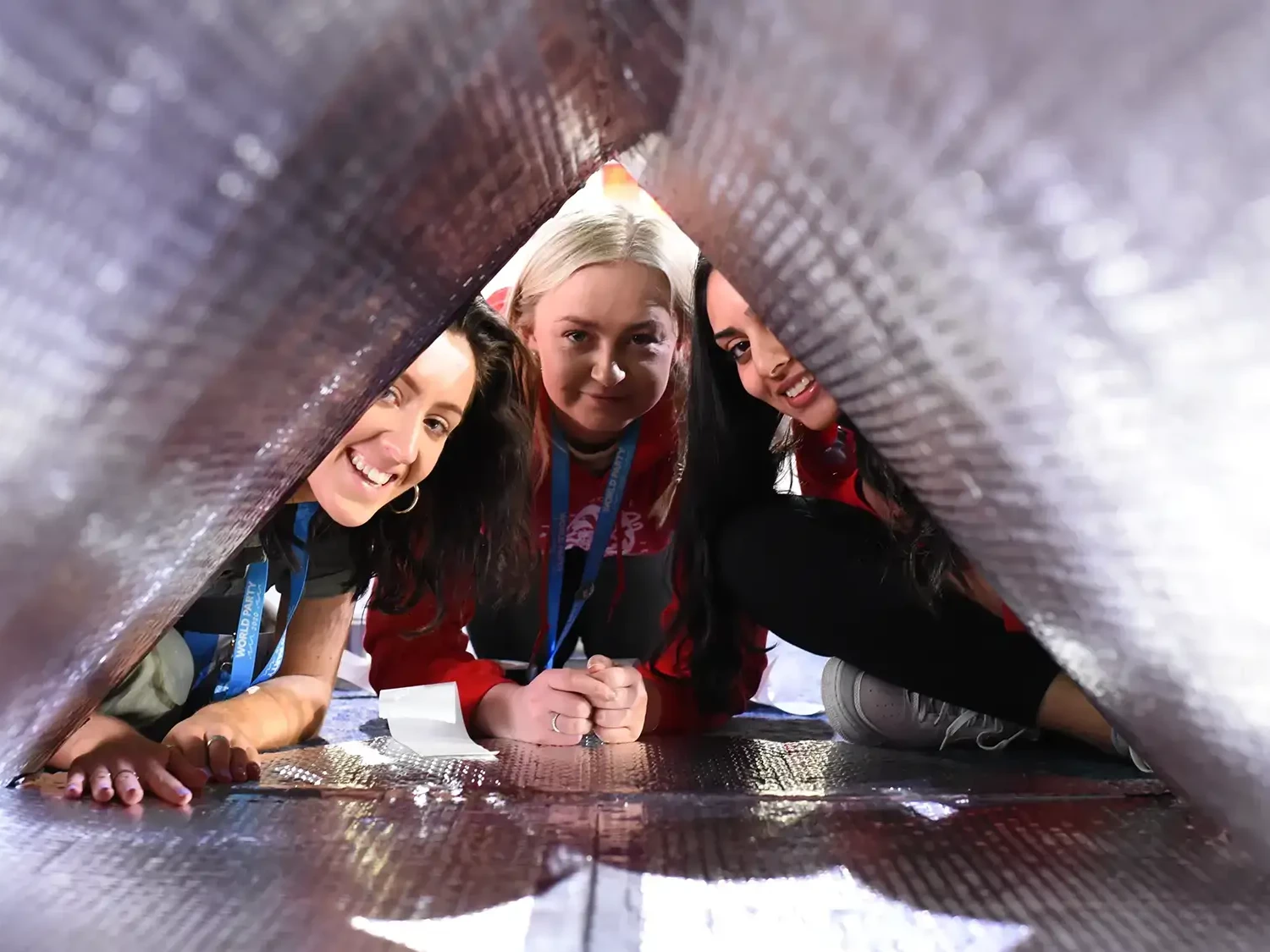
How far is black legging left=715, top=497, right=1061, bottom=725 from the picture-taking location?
84cm

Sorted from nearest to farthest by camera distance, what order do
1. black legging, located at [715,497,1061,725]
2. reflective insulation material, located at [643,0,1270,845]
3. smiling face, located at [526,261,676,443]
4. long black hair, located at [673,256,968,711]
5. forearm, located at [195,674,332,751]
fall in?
reflective insulation material, located at [643,0,1270,845] → forearm, located at [195,674,332,751] → black legging, located at [715,497,1061,725] → long black hair, located at [673,256,968,711] → smiling face, located at [526,261,676,443]

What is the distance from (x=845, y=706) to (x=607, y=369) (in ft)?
1.45

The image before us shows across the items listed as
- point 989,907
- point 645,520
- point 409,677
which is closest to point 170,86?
point 989,907

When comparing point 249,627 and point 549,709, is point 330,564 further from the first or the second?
point 549,709

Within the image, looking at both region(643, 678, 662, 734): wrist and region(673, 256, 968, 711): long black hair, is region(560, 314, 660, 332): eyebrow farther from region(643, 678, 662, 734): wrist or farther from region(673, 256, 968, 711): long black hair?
region(643, 678, 662, 734): wrist

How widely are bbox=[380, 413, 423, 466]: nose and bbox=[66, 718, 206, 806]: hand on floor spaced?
0.30 meters

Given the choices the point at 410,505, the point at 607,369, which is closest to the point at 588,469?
the point at 607,369

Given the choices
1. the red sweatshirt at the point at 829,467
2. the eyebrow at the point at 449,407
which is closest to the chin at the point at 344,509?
the eyebrow at the point at 449,407

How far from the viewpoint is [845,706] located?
90 centimetres

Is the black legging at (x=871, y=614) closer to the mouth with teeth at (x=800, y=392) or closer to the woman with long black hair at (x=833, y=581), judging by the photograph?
the woman with long black hair at (x=833, y=581)

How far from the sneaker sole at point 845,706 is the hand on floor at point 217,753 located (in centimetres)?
52

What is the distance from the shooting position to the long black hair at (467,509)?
0.96 metres

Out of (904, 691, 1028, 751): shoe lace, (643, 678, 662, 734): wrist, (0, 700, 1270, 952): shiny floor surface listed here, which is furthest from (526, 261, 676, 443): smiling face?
(0, 700, 1270, 952): shiny floor surface

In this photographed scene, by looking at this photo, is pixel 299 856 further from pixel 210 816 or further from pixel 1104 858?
pixel 1104 858
